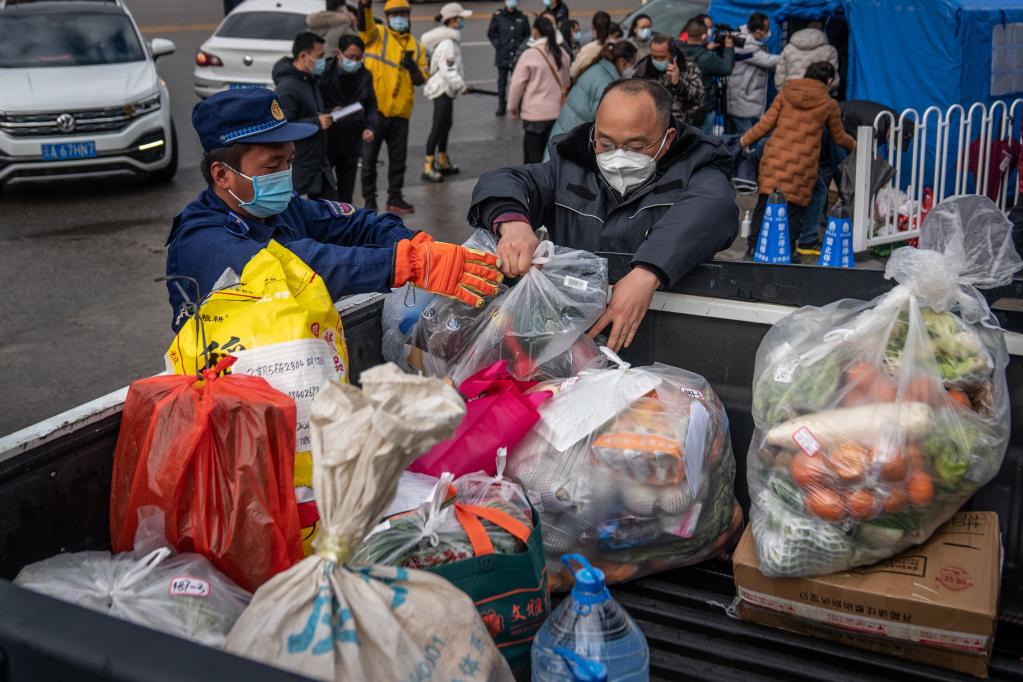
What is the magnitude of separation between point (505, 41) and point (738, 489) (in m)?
14.3

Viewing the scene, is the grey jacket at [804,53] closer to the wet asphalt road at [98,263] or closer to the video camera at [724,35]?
the video camera at [724,35]

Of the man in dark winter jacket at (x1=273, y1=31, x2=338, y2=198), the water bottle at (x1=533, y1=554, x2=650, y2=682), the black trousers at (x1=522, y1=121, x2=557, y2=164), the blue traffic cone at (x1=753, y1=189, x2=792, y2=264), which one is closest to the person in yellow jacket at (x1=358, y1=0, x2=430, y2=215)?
the black trousers at (x1=522, y1=121, x2=557, y2=164)

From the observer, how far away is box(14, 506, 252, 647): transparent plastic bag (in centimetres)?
199

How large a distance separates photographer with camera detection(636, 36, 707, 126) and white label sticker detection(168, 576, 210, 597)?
8443 millimetres

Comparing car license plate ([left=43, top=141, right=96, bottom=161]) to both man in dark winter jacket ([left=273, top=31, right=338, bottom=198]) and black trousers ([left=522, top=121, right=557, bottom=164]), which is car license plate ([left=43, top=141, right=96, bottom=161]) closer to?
man in dark winter jacket ([left=273, top=31, right=338, bottom=198])

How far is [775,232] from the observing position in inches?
314

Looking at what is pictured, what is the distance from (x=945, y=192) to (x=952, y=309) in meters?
8.10

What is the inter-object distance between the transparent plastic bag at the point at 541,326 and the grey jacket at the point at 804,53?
934 centimetres

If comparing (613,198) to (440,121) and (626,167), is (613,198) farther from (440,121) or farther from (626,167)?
(440,121)

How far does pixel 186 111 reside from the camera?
50.4 ft

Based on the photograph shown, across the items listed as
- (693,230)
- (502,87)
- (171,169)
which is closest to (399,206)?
(171,169)

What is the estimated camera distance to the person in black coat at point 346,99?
9.03m

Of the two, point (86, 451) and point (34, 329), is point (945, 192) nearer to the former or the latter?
point (34, 329)

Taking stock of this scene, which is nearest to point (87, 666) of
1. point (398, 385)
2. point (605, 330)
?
point (398, 385)
